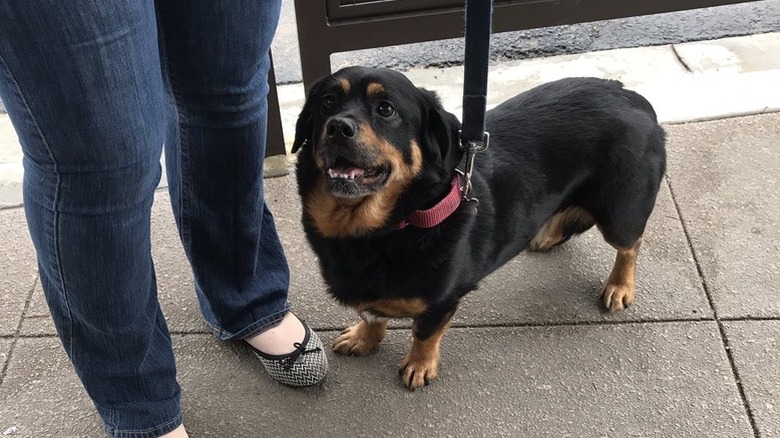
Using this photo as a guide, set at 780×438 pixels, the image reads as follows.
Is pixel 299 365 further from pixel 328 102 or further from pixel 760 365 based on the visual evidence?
pixel 760 365

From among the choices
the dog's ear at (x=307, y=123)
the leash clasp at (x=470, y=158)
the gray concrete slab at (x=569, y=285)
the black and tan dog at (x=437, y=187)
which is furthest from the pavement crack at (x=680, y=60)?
the dog's ear at (x=307, y=123)

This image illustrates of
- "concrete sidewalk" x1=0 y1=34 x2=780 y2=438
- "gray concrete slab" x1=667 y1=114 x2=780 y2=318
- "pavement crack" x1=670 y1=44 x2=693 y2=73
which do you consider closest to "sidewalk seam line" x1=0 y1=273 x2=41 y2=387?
"concrete sidewalk" x1=0 y1=34 x2=780 y2=438

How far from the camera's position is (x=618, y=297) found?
239 centimetres

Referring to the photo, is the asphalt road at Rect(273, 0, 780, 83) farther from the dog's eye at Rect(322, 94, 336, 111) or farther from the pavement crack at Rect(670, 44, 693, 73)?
the dog's eye at Rect(322, 94, 336, 111)

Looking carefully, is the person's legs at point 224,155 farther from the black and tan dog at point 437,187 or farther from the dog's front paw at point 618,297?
the dog's front paw at point 618,297

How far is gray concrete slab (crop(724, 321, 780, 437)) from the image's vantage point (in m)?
2.04

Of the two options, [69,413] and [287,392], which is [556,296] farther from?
[69,413]

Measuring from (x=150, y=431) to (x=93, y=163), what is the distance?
901 millimetres

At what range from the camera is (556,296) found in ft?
8.21

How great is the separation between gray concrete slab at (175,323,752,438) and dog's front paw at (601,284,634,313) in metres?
0.08

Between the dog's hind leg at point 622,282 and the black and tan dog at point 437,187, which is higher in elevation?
the black and tan dog at point 437,187

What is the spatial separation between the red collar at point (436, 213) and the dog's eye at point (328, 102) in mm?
366

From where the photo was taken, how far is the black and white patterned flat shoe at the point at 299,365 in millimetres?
2166

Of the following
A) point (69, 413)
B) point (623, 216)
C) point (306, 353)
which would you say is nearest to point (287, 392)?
point (306, 353)
